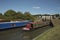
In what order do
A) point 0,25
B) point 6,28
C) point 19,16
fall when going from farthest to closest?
point 19,16
point 6,28
point 0,25

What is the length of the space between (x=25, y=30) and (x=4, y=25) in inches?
196

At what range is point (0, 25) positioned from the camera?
30.4 metres

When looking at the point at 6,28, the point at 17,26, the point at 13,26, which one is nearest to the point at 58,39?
the point at 6,28

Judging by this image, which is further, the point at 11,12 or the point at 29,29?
the point at 11,12

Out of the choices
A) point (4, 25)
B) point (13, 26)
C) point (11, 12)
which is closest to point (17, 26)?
point (13, 26)

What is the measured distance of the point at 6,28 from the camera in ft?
108

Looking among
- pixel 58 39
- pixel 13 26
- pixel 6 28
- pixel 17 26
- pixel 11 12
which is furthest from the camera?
pixel 11 12

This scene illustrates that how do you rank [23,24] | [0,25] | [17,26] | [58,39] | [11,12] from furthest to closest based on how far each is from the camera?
[11,12]
[23,24]
[17,26]
[0,25]
[58,39]

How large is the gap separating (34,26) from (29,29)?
2.89 meters

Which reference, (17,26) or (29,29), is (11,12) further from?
(29,29)

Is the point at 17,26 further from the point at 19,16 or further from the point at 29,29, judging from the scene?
the point at 19,16

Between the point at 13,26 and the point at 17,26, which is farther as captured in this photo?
the point at 17,26

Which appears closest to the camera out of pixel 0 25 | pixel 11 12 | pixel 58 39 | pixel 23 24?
pixel 58 39

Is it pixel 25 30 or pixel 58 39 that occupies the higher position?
pixel 58 39
